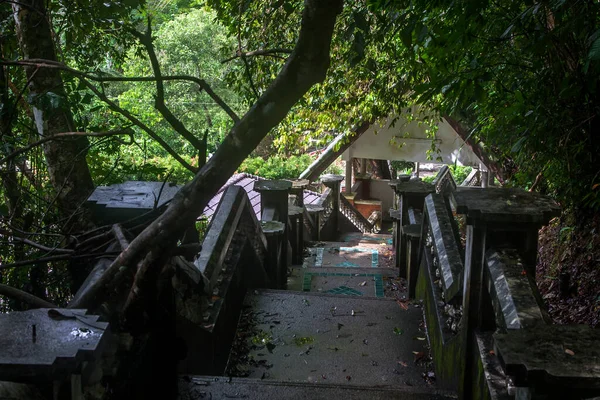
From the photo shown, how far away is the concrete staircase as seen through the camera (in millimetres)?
4285

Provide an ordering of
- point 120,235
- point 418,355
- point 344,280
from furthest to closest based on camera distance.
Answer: point 344,280, point 418,355, point 120,235

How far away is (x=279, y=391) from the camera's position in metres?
4.27

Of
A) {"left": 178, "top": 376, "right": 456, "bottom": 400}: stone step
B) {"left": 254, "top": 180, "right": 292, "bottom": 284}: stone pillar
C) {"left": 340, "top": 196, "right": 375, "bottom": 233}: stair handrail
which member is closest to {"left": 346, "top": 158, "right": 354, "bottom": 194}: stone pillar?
{"left": 340, "top": 196, "right": 375, "bottom": 233}: stair handrail

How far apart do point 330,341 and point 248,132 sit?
2.82 metres

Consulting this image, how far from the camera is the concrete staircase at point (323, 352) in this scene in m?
4.29

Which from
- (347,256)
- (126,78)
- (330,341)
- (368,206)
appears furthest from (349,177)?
(126,78)

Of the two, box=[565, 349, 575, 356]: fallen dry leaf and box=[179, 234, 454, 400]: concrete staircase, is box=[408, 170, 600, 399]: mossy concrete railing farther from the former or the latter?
A: box=[179, 234, 454, 400]: concrete staircase

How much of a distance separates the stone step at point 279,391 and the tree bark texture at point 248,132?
1.19 metres

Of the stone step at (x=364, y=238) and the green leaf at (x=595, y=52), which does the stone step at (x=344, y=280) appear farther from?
the green leaf at (x=595, y=52)

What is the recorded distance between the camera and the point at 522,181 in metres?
8.27

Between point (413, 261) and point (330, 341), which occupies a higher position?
point (413, 261)

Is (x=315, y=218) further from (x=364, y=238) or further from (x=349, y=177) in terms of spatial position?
(x=349, y=177)

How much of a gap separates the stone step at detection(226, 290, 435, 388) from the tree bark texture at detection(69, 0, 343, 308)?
6.79ft

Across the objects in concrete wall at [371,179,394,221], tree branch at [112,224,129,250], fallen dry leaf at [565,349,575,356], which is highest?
tree branch at [112,224,129,250]
